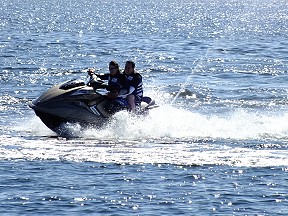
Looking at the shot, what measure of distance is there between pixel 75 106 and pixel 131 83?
4.24ft

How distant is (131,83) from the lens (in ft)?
60.6

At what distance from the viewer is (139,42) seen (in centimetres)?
5203

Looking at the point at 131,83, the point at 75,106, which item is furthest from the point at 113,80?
the point at 75,106

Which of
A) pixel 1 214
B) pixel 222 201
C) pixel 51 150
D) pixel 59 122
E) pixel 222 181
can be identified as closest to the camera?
pixel 1 214

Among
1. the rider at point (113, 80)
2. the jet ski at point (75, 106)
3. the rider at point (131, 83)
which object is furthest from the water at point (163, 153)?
the rider at point (113, 80)

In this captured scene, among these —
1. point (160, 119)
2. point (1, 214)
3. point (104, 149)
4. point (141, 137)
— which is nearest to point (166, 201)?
point (1, 214)

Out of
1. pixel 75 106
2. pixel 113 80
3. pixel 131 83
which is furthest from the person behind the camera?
pixel 131 83

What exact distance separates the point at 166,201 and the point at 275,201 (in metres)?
1.58

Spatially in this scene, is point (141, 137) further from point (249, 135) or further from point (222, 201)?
point (222, 201)

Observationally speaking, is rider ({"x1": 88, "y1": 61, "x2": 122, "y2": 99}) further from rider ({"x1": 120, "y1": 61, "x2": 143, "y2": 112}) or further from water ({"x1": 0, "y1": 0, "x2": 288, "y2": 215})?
water ({"x1": 0, "y1": 0, "x2": 288, "y2": 215})

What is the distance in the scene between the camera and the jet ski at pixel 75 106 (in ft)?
58.1

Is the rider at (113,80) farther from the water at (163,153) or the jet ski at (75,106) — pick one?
the water at (163,153)

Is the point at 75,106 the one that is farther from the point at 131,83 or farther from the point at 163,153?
the point at 163,153

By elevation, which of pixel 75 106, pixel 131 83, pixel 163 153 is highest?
pixel 131 83
